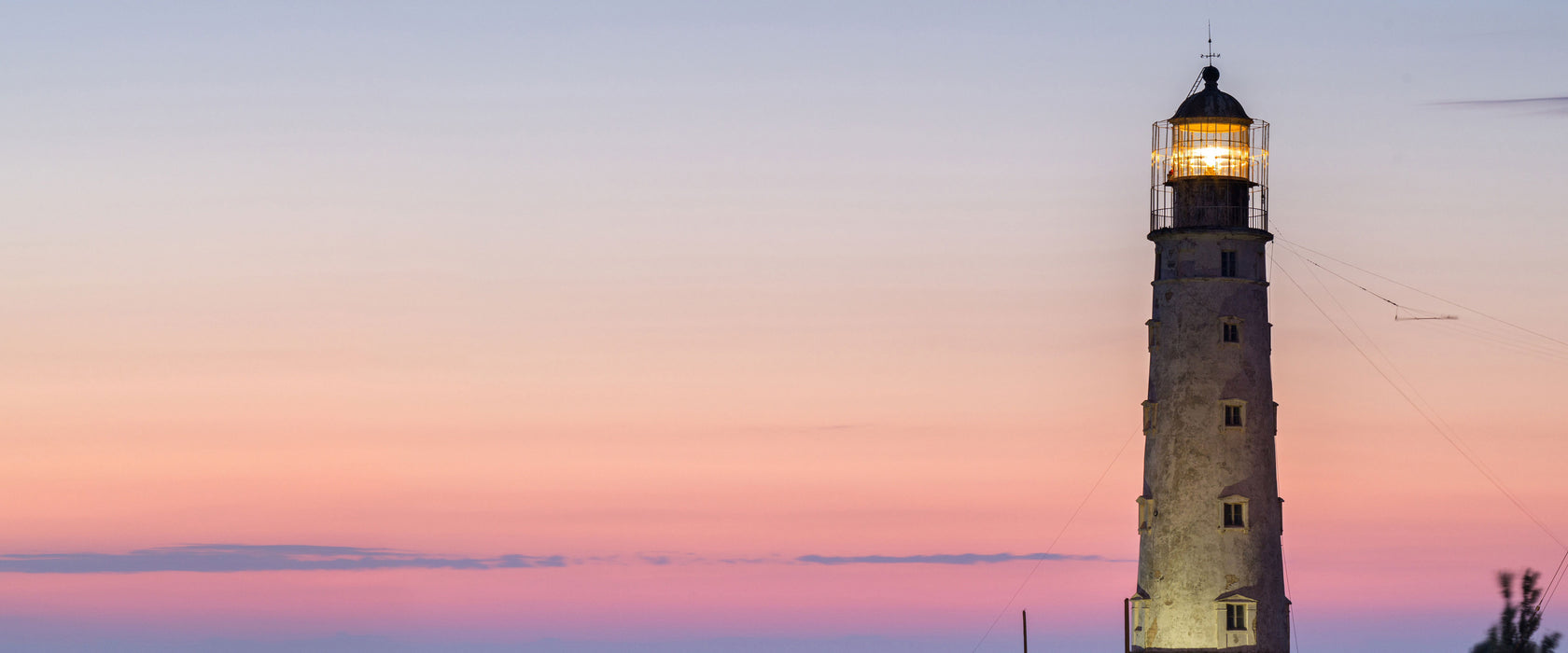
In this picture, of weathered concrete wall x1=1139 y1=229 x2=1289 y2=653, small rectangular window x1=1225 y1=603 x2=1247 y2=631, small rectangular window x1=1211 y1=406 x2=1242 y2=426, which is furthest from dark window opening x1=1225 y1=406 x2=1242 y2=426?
small rectangular window x1=1225 y1=603 x2=1247 y2=631

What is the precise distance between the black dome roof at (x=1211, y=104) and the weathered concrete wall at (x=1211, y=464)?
14.6 ft

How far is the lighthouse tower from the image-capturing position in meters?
132

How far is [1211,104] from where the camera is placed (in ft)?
444

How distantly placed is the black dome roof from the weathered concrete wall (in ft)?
14.6

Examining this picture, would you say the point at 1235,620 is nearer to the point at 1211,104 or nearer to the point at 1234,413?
the point at 1234,413

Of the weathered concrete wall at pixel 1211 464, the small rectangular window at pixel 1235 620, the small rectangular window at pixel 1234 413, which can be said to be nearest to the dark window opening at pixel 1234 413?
the small rectangular window at pixel 1234 413

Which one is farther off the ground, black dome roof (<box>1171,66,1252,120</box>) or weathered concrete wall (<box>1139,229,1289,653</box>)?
black dome roof (<box>1171,66,1252,120</box>)

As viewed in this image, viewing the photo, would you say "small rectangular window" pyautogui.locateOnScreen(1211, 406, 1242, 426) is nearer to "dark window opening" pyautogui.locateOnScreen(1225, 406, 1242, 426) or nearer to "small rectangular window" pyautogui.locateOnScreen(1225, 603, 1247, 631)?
"dark window opening" pyautogui.locateOnScreen(1225, 406, 1242, 426)

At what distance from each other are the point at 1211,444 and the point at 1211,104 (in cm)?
1186

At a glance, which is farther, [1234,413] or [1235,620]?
[1234,413]

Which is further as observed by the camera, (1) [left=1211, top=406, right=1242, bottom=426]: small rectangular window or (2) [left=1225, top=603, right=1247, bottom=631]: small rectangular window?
(1) [left=1211, top=406, right=1242, bottom=426]: small rectangular window

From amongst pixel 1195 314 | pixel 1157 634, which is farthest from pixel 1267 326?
pixel 1157 634

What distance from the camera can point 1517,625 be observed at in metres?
128

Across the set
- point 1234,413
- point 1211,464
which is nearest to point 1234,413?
point 1234,413
